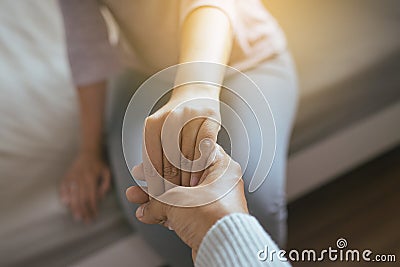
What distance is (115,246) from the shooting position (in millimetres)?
583

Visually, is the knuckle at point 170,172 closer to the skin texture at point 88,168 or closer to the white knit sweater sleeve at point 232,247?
the white knit sweater sleeve at point 232,247

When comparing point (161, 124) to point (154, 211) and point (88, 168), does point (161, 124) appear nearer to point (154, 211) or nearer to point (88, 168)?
point (154, 211)

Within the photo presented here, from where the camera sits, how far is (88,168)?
23.6 inches

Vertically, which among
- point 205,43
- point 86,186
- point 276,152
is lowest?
point 86,186

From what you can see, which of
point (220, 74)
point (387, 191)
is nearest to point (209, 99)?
point (220, 74)

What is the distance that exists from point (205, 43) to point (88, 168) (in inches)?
11.0

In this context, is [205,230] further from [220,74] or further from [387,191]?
[387,191]

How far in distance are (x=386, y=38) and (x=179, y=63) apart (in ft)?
1.25

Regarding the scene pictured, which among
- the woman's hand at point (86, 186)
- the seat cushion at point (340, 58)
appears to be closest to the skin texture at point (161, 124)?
the woman's hand at point (86, 186)

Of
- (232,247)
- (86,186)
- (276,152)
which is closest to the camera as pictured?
(232,247)

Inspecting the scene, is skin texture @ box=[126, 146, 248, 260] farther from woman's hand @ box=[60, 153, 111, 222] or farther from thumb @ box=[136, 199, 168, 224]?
woman's hand @ box=[60, 153, 111, 222]

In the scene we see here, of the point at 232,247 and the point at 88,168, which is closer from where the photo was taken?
the point at 232,247

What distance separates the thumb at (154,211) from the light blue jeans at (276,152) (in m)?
0.04


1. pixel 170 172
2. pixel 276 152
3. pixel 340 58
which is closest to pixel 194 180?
pixel 170 172
